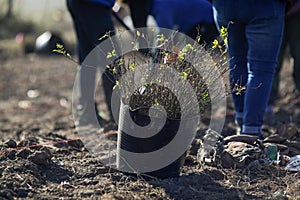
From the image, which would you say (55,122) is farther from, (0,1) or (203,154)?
(0,1)

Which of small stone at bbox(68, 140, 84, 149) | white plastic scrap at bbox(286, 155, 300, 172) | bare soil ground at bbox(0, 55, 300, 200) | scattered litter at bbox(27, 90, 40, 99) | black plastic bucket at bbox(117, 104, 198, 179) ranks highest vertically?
black plastic bucket at bbox(117, 104, 198, 179)

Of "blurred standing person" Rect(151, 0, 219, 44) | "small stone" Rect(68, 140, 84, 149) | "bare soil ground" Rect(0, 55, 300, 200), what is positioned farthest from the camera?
"blurred standing person" Rect(151, 0, 219, 44)

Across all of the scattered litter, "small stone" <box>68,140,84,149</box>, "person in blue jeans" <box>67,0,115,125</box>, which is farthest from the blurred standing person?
the scattered litter

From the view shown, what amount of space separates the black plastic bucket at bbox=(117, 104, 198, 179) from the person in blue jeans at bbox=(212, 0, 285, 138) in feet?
2.60

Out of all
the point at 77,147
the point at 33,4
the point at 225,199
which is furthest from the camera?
the point at 33,4

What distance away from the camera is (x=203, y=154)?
370cm

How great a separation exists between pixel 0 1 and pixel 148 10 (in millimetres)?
8520

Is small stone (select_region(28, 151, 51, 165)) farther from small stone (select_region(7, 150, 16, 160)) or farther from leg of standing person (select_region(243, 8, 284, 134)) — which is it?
leg of standing person (select_region(243, 8, 284, 134))

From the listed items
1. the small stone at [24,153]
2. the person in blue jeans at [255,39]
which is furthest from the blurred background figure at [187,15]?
the small stone at [24,153]

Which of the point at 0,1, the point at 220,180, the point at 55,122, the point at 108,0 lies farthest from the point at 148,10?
the point at 0,1

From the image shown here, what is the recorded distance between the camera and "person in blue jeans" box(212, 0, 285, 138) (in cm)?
388

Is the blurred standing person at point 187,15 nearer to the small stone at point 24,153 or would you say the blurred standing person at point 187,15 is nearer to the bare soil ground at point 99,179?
the bare soil ground at point 99,179

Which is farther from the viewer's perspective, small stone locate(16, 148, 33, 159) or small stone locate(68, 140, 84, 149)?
small stone locate(68, 140, 84, 149)

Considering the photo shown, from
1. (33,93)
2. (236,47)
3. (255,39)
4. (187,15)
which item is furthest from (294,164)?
(33,93)
